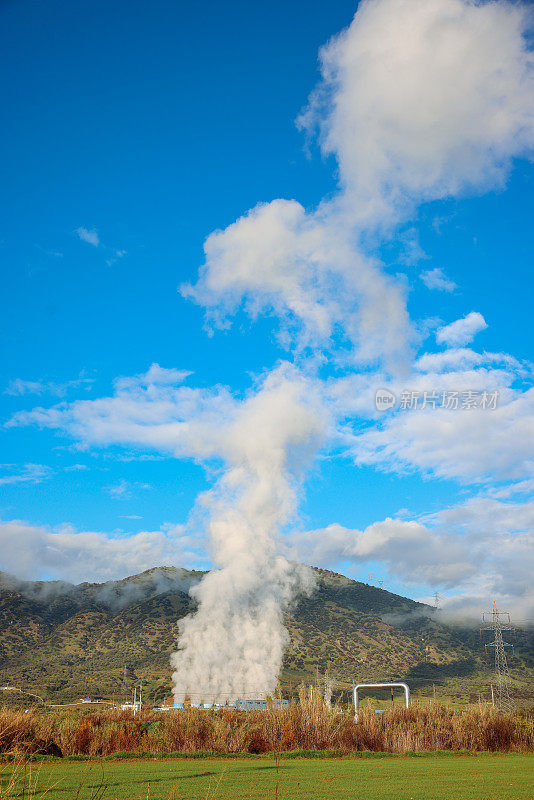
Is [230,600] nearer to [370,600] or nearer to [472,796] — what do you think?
[370,600]

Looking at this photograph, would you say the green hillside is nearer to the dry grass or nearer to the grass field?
the dry grass

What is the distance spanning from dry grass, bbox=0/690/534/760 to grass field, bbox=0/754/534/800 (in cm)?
332

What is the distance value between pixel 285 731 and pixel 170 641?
107987 mm

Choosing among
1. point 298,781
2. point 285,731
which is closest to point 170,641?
point 285,731

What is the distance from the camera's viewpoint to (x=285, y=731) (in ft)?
82.9

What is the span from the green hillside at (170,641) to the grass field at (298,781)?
234ft

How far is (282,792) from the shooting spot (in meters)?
12.7

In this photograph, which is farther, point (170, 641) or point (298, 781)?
point (170, 641)

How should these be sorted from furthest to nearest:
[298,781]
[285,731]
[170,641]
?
[170,641] → [285,731] → [298,781]

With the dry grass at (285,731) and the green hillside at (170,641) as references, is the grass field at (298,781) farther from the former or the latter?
the green hillside at (170,641)

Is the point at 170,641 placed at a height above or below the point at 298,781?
below

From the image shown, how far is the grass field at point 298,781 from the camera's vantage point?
12.2 metres

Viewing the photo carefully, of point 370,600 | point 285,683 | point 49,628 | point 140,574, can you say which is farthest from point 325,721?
point 140,574

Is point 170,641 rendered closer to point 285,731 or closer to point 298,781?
point 285,731
